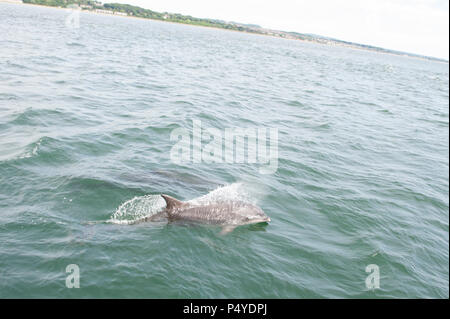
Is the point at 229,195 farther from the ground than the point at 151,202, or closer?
farther from the ground

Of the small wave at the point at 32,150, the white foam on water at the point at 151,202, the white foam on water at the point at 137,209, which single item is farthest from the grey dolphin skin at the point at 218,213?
the small wave at the point at 32,150

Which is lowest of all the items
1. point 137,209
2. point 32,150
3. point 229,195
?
point 137,209

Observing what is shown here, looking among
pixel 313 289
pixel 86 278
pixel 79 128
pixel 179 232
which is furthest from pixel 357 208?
pixel 79 128

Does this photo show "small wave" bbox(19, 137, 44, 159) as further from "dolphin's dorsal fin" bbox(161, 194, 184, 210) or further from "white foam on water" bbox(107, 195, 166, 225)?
"dolphin's dorsal fin" bbox(161, 194, 184, 210)

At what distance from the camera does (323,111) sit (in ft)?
102

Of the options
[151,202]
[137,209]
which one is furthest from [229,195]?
[137,209]

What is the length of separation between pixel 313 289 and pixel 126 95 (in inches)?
917

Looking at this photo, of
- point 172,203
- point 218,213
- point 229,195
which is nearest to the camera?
point 172,203

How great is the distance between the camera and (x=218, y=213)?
11.6 metres

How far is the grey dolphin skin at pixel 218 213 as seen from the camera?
441 inches

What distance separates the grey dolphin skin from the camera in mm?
11211

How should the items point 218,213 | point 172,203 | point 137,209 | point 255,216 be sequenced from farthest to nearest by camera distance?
point 255,216 → point 137,209 → point 218,213 → point 172,203

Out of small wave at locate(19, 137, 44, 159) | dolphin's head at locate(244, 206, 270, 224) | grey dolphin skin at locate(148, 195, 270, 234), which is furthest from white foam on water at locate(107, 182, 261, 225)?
small wave at locate(19, 137, 44, 159)

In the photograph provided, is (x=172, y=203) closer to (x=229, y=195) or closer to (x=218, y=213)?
(x=218, y=213)
